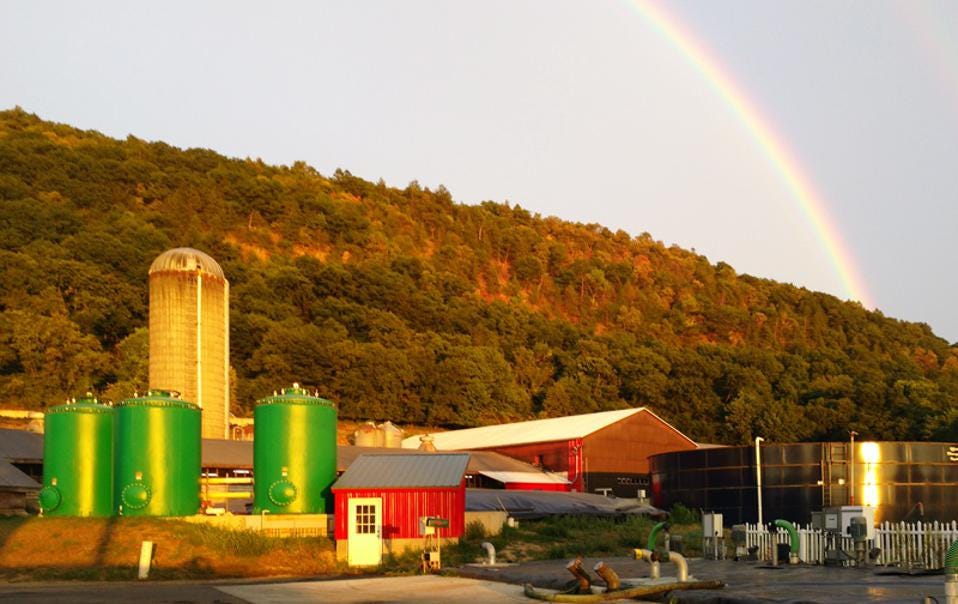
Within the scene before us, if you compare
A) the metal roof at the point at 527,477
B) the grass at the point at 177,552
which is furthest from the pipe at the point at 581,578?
the metal roof at the point at 527,477

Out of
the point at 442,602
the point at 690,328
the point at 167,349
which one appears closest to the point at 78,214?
the point at 167,349

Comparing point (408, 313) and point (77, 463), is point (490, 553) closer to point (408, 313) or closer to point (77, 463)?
point (77, 463)

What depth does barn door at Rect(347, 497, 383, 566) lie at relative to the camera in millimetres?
36750

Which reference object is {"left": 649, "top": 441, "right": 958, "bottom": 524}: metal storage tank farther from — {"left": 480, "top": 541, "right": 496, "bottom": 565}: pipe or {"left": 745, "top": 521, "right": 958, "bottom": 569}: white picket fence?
{"left": 480, "top": 541, "right": 496, "bottom": 565}: pipe

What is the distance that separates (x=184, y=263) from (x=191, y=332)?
363 centimetres

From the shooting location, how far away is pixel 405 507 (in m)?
39.2

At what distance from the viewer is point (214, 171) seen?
145625 mm

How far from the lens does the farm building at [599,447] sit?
230 feet

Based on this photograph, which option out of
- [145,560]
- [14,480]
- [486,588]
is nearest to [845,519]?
[486,588]

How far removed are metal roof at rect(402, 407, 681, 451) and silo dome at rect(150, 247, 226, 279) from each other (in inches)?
975

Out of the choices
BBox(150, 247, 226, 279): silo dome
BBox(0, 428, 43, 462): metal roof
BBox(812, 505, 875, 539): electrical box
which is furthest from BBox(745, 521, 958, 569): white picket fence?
BBox(150, 247, 226, 279): silo dome

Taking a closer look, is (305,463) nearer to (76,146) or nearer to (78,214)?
(78,214)

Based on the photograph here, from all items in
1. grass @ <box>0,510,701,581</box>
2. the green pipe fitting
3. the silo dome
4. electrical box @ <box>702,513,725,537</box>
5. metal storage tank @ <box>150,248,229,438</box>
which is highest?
the silo dome

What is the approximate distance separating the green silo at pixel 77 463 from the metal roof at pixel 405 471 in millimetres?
9380
